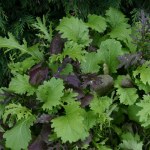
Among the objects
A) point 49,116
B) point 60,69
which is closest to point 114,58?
point 60,69

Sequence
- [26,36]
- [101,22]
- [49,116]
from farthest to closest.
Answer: [26,36], [101,22], [49,116]

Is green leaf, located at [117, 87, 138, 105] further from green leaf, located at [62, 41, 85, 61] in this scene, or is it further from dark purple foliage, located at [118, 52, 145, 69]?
green leaf, located at [62, 41, 85, 61]

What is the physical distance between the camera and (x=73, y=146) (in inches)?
107

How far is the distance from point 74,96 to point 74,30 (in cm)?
68

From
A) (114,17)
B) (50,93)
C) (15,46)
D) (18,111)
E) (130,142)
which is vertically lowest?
(130,142)

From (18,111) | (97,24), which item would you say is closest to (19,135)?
(18,111)

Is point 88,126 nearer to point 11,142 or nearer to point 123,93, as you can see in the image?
Answer: point 123,93

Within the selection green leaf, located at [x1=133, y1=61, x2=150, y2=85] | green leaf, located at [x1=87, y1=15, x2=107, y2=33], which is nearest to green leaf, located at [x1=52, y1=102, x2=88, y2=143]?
green leaf, located at [x1=133, y1=61, x2=150, y2=85]

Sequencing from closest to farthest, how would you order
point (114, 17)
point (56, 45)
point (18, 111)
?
point (18, 111)
point (56, 45)
point (114, 17)

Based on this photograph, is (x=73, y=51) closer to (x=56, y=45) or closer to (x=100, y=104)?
(x=56, y=45)

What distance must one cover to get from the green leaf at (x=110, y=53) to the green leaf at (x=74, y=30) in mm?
172

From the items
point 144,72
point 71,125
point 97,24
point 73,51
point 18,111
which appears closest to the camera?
point 71,125

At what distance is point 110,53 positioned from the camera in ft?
10.1

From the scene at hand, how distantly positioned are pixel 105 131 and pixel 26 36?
137cm
